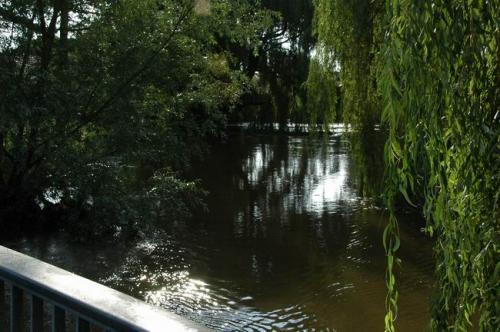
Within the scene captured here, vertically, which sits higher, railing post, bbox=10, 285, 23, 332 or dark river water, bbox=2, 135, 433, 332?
railing post, bbox=10, 285, 23, 332

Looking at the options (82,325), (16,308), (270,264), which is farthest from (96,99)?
(82,325)

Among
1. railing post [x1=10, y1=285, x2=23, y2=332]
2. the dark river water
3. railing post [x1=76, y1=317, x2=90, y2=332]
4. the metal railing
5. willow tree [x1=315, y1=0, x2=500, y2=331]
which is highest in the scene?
willow tree [x1=315, y1=0, x2=500, y2=331]

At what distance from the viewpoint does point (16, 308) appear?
1697 mm

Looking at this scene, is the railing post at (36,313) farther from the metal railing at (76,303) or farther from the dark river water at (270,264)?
the dark river water at (270,264)

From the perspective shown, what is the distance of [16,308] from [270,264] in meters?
7.11

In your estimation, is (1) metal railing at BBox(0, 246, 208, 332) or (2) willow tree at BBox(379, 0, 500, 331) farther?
(2) willow tree at BBox(379, 0, 500, 331)

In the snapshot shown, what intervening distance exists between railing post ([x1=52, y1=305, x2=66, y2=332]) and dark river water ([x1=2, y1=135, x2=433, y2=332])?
191 inches

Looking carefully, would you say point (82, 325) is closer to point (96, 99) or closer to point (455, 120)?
point (455, 120)

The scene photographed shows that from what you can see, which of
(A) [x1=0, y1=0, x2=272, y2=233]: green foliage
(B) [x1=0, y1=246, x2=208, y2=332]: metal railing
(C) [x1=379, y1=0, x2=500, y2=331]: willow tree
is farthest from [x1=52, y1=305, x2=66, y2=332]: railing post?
(A) [x1=0, y1=0, x2=272, y2=233]: green foliage

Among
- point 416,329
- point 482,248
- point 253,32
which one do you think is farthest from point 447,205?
point 253,32

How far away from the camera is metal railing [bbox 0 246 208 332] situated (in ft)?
3.96

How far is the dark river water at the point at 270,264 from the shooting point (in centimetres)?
680

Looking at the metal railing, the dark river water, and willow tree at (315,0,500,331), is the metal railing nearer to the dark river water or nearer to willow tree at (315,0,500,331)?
willow tree at (315,0,500,331)

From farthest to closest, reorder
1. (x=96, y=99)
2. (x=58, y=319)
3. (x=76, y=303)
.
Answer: (x=96, y=99)
(x=58, y=319)
(x=76, y=303)
